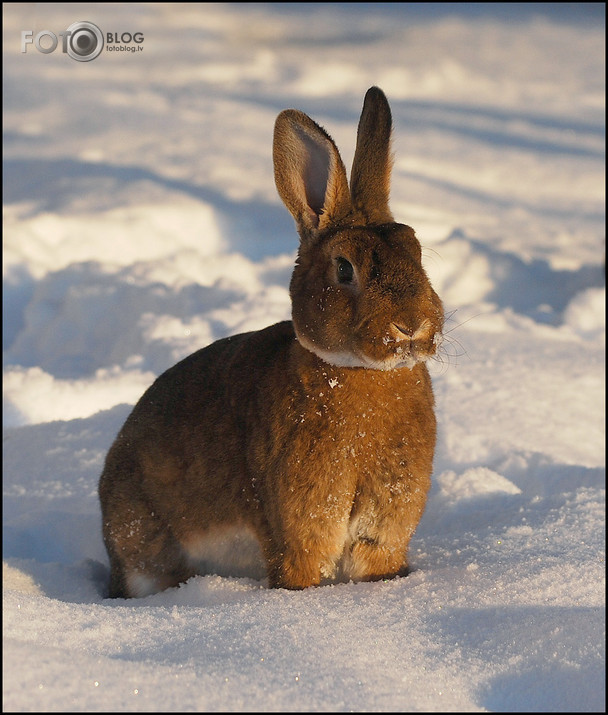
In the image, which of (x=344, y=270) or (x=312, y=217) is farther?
(x=312, y=217)

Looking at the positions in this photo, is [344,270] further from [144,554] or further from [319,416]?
[144,554]

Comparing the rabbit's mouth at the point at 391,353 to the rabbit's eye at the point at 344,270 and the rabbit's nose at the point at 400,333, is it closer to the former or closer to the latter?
the rabbit's nose at the point at 400,333

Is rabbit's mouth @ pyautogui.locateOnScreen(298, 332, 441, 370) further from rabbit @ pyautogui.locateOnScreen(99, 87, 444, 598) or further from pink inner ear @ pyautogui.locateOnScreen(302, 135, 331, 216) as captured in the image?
pink inner ear @ pyautogui.locateOnScreen(302, 135, 331, 216)

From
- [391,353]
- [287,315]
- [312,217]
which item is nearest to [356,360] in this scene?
[391,353]

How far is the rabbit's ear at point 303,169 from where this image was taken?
254 centimetres

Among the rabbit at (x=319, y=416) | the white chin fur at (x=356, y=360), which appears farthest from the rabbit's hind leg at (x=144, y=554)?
the white chin fur at (x=356, y=360)

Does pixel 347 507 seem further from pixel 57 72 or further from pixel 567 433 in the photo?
pixel 57 72

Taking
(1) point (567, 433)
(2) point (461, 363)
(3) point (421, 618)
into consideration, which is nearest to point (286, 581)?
(3) point (421, 618)

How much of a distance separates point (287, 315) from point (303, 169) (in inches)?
102

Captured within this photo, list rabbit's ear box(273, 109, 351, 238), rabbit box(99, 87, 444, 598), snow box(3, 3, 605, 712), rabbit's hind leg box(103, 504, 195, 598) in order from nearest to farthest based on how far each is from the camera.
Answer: snow box(3, 3, 605, 712)
rabbit box(99, 87, 444, 598)
rabbit's ear box(273, 109, 351, 238)
rabbit's hind leg box(103, 504, 195, 598)

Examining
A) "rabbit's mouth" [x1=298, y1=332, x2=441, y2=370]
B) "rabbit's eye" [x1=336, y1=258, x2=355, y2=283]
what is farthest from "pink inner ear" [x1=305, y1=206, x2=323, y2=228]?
"rabbit's mouth" [x1=298, y1=332, x2=441, y2=370]

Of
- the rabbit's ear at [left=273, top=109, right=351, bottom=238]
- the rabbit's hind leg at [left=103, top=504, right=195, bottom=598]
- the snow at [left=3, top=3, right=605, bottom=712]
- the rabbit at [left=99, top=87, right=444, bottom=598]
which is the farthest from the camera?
the rabbit's hind leg at [left=103, top=504, right=195, bottom=598]

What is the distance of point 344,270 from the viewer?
2.36 meters

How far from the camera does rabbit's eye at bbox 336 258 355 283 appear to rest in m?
2.35
